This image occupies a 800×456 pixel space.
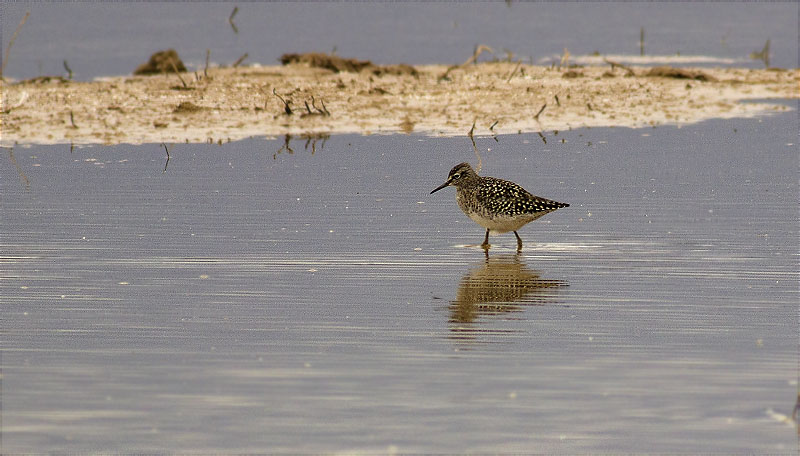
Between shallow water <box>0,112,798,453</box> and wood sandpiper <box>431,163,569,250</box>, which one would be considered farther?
wood sandpiper <box>431,163,569,250</box>

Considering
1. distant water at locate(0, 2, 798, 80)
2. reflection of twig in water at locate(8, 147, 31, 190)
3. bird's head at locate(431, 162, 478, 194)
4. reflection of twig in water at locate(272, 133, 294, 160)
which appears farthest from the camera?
distant water at locate(0, 2, 798, 80)

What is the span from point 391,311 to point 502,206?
3.62 meters

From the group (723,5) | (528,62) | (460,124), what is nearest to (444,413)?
(460,124)

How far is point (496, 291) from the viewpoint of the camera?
10.8 metres

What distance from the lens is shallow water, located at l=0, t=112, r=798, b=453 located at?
7.19 m

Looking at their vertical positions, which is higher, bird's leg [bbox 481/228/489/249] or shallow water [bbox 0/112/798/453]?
shallow water [bbox 0/112/798/453]

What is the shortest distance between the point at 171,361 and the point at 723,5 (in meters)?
47.6

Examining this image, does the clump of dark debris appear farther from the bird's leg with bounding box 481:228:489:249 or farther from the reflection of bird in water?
the reflection of bird in water

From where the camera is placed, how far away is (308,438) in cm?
697

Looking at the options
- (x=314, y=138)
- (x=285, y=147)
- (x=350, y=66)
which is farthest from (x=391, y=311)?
(x=350, y=66)

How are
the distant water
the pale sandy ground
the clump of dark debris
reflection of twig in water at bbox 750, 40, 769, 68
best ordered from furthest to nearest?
1. the distant water
2. reflection of twig in water at bbox 750, 40, 769, 68
3. the clump of dark debris
4. the pale sandy ground

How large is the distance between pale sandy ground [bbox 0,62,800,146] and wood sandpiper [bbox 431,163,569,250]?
25.2 ft

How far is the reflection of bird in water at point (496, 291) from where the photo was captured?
32.5 feet

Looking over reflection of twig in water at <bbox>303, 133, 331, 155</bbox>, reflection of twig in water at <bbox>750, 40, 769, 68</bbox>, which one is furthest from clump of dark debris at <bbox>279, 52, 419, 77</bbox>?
reflection of twig in water at <bbox>750, 40, 769, 68</bbox>
